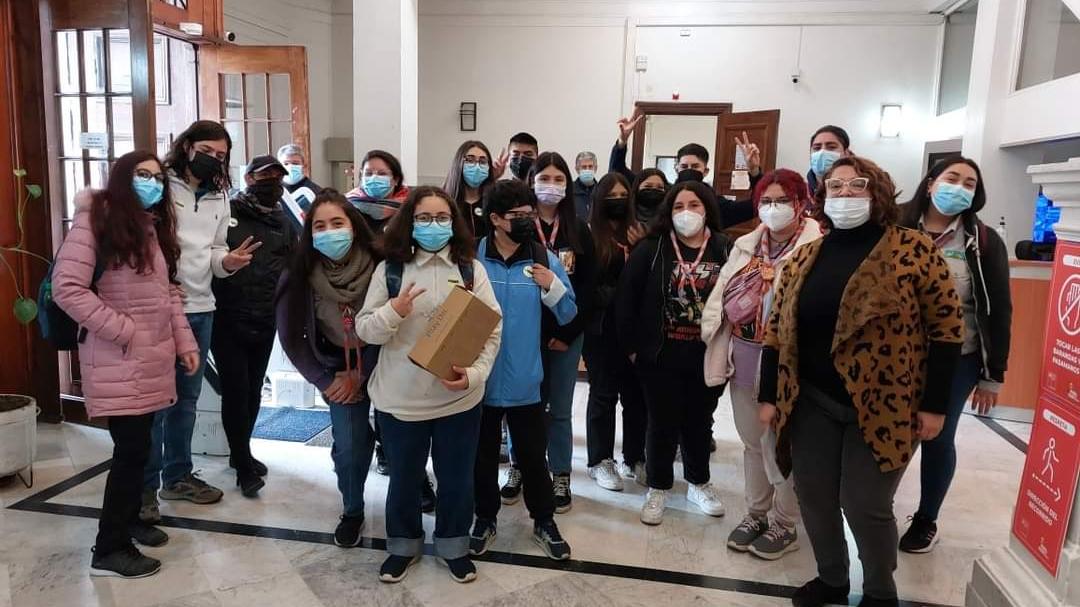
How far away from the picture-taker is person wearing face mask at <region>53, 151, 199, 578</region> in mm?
2285

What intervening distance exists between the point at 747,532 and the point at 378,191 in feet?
6.98

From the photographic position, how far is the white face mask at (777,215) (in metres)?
2.52

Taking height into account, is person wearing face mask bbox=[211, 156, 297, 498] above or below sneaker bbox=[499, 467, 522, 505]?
above

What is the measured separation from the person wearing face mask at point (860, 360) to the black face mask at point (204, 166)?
7.29ft

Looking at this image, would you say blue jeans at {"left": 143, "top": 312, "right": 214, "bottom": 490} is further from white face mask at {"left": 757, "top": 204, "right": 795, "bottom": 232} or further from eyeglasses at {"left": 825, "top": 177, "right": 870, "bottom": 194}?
eyeglasses at {"left": 825, "top": 177, "right": 870, "bottom": 194}

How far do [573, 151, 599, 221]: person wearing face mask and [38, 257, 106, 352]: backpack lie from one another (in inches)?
85.5

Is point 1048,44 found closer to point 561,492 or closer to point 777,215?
point 777,215

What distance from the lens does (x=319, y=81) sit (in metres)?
8.40

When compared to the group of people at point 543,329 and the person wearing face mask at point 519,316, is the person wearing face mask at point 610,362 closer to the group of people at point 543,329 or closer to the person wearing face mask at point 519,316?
the group of people at point 543,329

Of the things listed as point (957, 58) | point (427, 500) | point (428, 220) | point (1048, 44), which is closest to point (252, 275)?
point (428, 220)

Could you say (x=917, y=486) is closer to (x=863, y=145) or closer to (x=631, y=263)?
(x=631, y=263)

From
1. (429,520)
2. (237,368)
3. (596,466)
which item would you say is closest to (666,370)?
(596,466)

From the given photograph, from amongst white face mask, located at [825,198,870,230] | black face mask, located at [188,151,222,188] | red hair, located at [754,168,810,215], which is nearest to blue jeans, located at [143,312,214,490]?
black face mask, located at [188,151,222,188]

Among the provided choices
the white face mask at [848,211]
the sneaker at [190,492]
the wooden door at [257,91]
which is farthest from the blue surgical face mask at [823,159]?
Result: the wooden door at [257,91]
